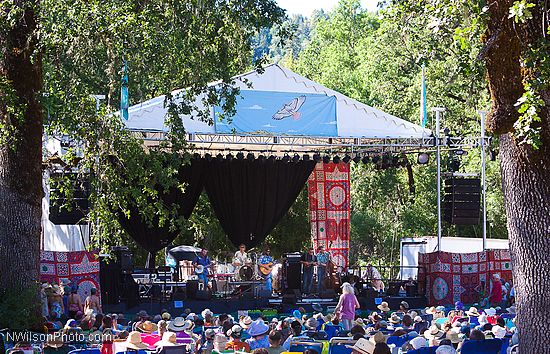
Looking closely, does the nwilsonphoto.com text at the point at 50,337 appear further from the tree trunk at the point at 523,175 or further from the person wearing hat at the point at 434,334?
the tree trunk at the point at 523,175

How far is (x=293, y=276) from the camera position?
22.1m

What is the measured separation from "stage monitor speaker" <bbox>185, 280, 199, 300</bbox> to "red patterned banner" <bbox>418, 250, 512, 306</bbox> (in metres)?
5.50

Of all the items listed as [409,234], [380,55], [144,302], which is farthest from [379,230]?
[144,302]

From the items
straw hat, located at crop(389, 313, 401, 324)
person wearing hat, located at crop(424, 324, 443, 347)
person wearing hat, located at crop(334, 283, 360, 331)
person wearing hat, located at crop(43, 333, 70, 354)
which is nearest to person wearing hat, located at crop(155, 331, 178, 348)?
person wearing hat, located at crop(43, 333, 70, 354)

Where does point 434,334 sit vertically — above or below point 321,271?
below

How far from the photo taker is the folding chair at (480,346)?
9.95m

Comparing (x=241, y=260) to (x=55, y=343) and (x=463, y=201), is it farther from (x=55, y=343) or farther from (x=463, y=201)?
(x=55, y=343)

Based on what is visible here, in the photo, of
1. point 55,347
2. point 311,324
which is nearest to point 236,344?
point 55,347

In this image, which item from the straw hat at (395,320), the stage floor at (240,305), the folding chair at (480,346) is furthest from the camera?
the stage floor at (240,305)

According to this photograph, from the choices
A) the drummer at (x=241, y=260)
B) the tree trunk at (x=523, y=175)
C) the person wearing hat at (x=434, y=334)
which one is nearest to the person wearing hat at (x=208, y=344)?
the person wearing hat at (x=434, y=334)

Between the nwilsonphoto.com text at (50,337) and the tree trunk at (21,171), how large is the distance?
2.79ft

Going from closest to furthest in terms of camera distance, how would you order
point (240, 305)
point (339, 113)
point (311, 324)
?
point (311, 324) → point (240, 305) → point (339, 113)

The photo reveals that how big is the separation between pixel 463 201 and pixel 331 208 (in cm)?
412

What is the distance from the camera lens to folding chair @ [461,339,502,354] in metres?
9.95
